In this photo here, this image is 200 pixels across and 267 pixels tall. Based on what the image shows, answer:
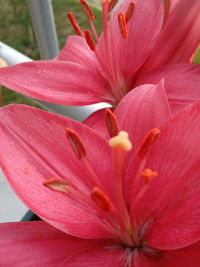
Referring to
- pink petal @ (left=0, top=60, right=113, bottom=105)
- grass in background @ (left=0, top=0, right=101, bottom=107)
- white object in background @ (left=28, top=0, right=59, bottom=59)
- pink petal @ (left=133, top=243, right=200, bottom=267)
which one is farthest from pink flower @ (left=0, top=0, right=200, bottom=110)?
grass in background @ (left=0, top=0, right=101, bottom=107)

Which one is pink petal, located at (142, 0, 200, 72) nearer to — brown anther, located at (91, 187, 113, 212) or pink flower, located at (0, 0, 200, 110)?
pink flower, located at (0, 0, 200, 110)

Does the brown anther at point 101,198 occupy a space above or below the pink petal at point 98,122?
above

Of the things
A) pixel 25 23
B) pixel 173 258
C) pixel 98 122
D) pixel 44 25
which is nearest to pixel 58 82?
pixel 98 122

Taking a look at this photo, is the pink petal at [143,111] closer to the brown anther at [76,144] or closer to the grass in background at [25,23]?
the brown anther at [76,144]

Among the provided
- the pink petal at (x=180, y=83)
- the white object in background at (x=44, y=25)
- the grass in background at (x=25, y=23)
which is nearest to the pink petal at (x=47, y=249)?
the pink petal at (x=180, y=83)

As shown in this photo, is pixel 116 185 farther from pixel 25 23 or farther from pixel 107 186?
pixel 25 23
